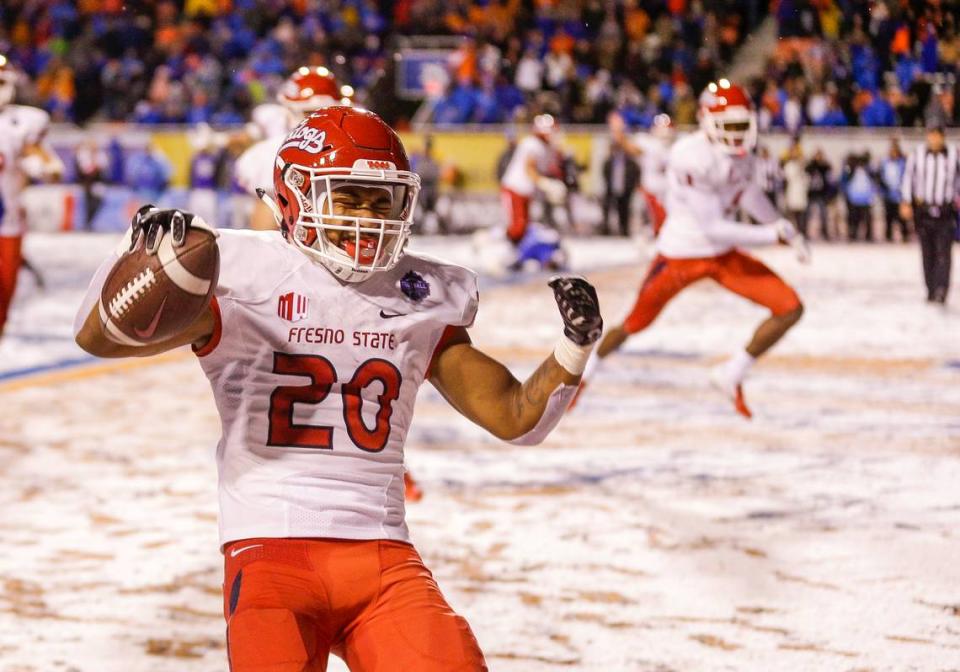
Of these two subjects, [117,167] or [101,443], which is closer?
[101,443]

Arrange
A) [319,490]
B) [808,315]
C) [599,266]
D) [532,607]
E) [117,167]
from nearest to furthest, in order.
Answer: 1. [319,490]
2. [532,607]
3. [808,315]
4. [599,266]
5. [117,167]

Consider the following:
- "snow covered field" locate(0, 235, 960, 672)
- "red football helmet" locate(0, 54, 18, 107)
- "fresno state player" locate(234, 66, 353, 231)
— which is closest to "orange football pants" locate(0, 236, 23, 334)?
"snow covered field" locate(0, 235, 960, 672)

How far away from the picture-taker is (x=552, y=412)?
277 centimetres

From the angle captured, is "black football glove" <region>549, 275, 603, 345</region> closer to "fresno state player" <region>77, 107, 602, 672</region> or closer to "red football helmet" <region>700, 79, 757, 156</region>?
"fresno state player" <region>77, 107, 602, 672</region>

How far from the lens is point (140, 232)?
2.33 metres

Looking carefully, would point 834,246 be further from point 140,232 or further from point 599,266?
point 140,232

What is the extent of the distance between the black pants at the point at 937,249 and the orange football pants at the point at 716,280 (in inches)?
219

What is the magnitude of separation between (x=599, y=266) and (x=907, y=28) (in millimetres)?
8109

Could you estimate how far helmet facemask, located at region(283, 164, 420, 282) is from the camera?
8.78ft

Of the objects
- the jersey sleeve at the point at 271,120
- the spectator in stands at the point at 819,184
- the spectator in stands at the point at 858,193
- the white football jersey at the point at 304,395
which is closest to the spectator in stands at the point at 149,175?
the spectator in stands at the point at 819,184

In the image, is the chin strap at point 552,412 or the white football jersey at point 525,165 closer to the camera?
the chin strap at point 552,412

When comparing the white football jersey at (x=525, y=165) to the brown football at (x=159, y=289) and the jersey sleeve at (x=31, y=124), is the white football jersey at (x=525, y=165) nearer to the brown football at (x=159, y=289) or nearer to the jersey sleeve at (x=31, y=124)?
the jersey sleeve at (x=31, y=124)

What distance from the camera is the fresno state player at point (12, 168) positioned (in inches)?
305

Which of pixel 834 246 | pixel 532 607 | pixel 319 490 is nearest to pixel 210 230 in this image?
pixel 319 490
